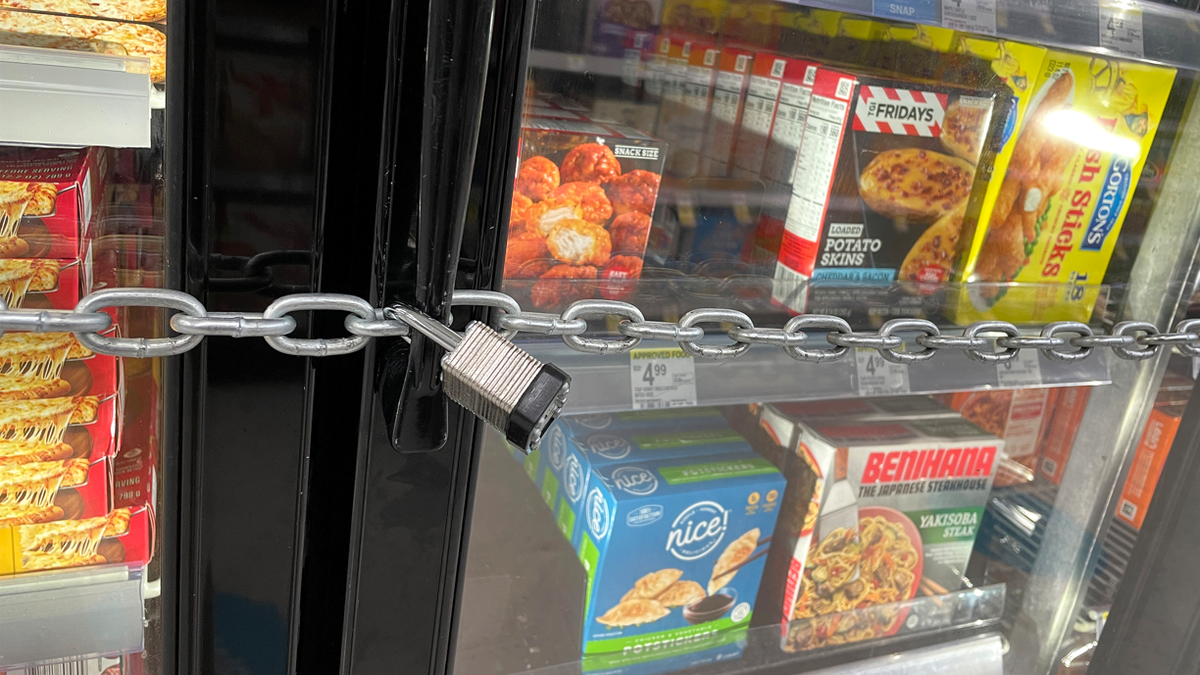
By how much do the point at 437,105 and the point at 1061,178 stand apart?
1067 millimetres

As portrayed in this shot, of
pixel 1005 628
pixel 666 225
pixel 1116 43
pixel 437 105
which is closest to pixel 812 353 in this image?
pixel 666 225

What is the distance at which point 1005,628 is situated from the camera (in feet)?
5.09

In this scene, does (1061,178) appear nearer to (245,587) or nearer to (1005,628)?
(1005,628)

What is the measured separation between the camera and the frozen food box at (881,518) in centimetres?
132

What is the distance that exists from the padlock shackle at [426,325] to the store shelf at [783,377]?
0.30 meters

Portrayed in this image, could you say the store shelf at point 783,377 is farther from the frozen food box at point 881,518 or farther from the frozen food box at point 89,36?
the frozen food box at point 89,36

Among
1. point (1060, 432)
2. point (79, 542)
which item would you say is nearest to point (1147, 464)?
point (1060, 432)

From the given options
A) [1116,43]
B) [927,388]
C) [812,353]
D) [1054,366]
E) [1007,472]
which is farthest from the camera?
[1007,472]

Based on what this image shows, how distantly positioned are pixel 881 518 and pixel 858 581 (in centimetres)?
12

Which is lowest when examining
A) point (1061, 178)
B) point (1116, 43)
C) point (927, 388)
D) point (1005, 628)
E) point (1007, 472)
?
point (1005, 628)

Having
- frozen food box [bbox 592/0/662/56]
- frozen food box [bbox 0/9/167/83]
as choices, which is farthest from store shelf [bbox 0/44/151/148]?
frozen food box [bbox 592/0/662/56]

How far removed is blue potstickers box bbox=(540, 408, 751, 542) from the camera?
118cm

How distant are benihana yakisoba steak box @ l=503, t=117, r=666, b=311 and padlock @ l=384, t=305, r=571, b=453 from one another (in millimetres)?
403

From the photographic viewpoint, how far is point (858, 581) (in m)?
1.43
